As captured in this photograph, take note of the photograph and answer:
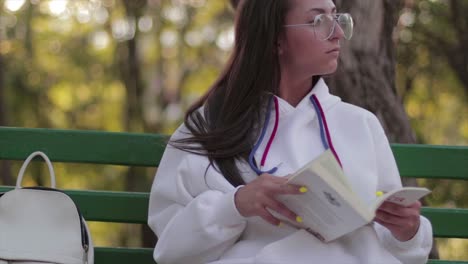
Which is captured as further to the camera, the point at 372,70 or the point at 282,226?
the point at 372,70

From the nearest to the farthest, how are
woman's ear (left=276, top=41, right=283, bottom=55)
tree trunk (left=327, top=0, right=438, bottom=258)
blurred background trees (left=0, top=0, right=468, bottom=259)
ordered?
woman's ear (left=276, top=41, right=283, bottom=55), tree trunk (left=327, top=0, right=438, bottom=258), blurred background trees (left=0, top=0, right=468, bottom=259)

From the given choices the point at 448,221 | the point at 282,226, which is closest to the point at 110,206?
the point at 282,226

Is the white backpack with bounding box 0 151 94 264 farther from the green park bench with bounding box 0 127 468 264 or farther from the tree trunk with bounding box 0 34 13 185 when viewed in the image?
the tree trunk with bounding box 0 34 13 185

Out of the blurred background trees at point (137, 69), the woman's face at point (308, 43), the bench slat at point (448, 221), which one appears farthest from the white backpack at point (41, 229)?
the blurred background trees at point (137, 69)

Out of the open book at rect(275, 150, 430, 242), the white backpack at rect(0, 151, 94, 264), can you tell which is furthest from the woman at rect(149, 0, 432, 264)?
the white backpack at rect(0, 151, 94, 264)

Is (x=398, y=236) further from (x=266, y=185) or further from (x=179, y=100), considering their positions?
(x=179, y=100)

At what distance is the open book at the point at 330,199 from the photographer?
299 centimetres

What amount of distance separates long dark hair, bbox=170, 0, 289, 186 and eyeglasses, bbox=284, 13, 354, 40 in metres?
0.14

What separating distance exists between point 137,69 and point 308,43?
1391 centimetres

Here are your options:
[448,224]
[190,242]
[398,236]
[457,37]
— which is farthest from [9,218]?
[457,37]

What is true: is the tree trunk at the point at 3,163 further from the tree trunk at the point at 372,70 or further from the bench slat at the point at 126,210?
the bench slat at the point at 126,210

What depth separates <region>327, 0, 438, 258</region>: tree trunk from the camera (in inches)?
195

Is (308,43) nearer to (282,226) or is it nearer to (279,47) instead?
(279,47)

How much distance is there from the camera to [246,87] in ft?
12.5
